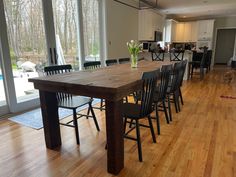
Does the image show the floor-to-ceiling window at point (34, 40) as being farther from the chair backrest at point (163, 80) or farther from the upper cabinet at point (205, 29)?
the upper cabinet at point (205, 29)

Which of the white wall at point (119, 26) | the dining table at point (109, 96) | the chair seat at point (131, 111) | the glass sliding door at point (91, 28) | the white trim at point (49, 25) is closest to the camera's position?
the dining table at point (109, 96)

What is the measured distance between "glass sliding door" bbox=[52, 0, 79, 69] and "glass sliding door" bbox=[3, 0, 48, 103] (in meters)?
0.37

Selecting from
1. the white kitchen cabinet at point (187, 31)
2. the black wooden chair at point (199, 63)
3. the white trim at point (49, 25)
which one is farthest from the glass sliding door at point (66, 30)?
the white kitchen cabinet at point (187, 31)

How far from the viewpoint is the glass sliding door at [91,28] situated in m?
4.66

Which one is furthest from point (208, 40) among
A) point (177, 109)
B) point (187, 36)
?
point (177, 109)

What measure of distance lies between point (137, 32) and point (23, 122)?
5.29 m

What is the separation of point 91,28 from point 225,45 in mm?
9293

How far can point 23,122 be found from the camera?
2.98m

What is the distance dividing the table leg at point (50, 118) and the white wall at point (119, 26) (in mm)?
3562

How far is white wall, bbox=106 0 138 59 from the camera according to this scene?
17.7 feet

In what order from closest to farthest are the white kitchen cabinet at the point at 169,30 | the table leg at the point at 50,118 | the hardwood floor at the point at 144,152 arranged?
the hardwood floor at the point at 144,152 → the table leg at the point at 50,118 → the white kitchen cabinet at the point at 169,30

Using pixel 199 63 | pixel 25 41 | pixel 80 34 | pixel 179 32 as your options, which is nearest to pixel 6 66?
pixel 25 41

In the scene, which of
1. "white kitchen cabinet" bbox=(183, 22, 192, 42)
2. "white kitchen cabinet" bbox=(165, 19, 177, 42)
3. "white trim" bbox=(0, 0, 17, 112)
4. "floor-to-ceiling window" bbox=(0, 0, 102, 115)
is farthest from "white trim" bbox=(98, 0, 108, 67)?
"white kitchen cabinet" bbox=(183, 22, 192, 42)

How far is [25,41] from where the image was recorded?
347 cm
